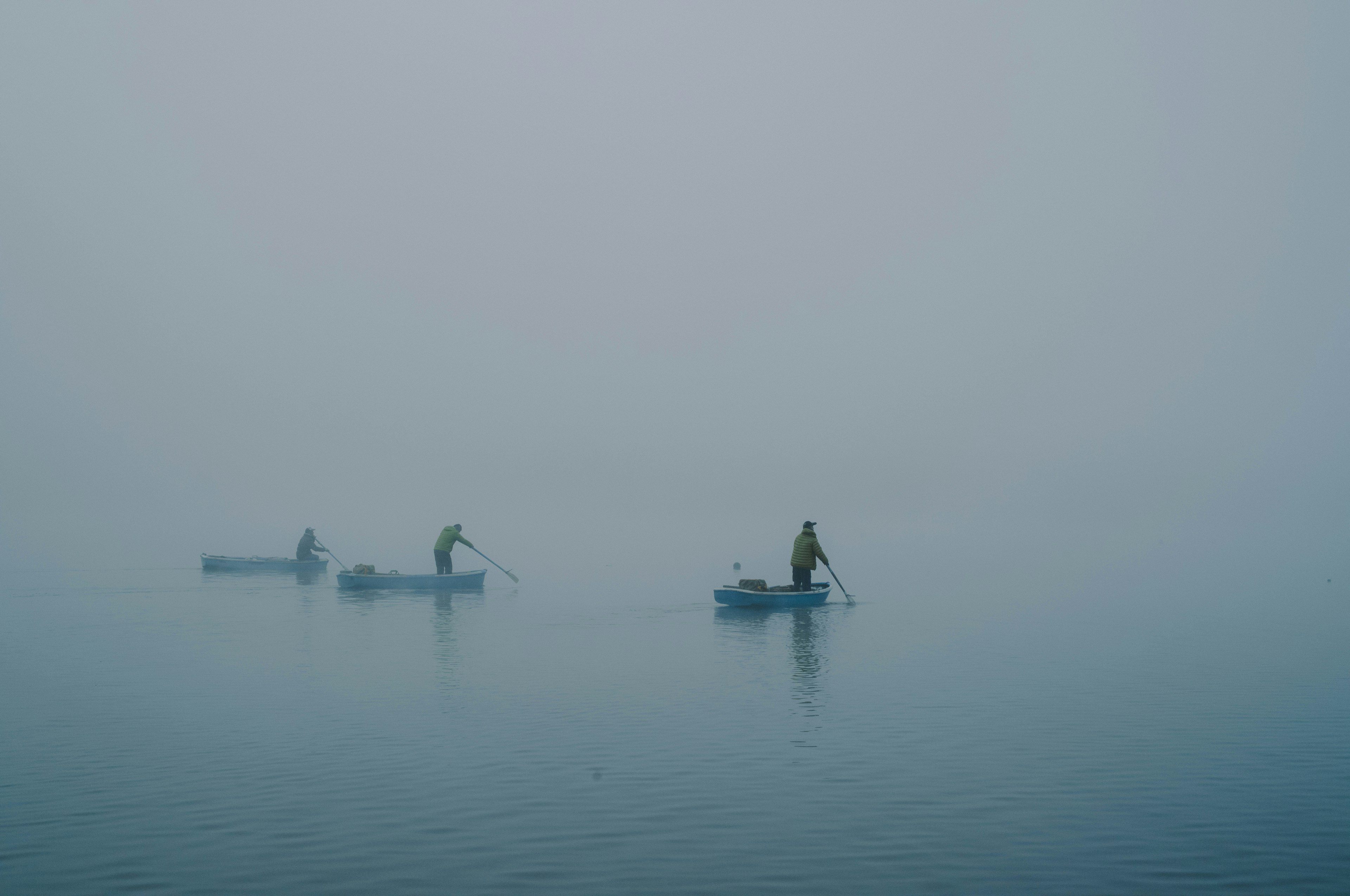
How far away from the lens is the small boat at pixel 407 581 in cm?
5241

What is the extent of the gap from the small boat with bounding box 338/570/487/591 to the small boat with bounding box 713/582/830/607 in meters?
16.0

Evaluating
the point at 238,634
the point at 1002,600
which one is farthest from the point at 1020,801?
the point at 1002,600

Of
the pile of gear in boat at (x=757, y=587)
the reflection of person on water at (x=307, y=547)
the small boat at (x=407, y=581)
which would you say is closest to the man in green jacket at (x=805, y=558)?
the pile of gear in boat at (x=757, y=587)

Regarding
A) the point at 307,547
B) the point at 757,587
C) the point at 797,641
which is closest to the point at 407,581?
the point at 307,547

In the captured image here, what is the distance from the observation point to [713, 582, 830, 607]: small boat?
43156mm

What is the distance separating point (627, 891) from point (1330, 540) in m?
154

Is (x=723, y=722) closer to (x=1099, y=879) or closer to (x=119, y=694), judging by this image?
(x=1099, y=879)

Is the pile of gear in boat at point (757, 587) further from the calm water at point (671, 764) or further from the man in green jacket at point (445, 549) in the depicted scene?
the man in green jacket at point (445, 549)

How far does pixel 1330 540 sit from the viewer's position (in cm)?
13738

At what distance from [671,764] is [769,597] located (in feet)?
86.3

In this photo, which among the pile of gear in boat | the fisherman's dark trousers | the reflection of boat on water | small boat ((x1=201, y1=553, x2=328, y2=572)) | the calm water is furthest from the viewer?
small boat ((x1=201, y1=553, x2=328, y2=572))

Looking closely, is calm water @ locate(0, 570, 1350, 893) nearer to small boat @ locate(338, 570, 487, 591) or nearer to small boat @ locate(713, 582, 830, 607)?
small boat @ locate(713, 582, 830, 607)

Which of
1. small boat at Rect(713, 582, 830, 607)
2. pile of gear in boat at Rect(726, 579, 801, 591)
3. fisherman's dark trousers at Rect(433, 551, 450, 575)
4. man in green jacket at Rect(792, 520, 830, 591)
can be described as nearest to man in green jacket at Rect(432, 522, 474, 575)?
fisherman's dark trousers at Rect(433, 551, 450, 575)

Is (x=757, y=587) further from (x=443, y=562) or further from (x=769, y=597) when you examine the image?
(x=443, y=562)
